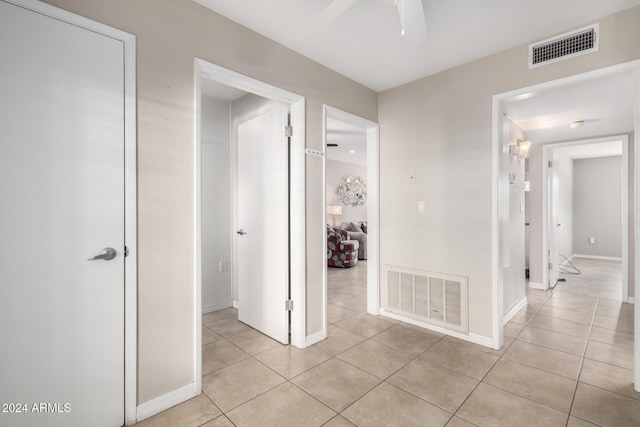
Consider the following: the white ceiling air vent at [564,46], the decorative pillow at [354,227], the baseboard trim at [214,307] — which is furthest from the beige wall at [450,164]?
the decorative pillow at [354,227]

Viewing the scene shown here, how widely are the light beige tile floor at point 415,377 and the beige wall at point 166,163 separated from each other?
1.23ft

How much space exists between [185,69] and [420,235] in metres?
2.45

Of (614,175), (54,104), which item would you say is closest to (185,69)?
(54,104)

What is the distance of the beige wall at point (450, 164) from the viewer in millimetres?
2481

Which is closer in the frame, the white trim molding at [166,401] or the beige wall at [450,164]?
the white trim molding at [166,401]

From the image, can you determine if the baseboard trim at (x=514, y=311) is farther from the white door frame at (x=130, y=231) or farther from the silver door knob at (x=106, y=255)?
the silver door knob at (x=106, y=255)

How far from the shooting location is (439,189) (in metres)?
2.81

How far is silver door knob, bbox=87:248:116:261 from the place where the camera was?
150 centimetres

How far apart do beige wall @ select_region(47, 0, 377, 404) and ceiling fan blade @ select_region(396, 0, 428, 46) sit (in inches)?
46.7

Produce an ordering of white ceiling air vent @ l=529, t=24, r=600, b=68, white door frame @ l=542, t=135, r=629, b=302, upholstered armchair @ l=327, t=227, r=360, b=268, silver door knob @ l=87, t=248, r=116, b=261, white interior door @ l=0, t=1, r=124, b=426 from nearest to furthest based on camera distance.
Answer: white interior door @ l=0, t=1, r=124, b=426, silver door knob @ l=87, t=248, r=116, b=261, white ceiling air vent @ l=529, t=24, r=600, b=68, white door frame @ l=542, t=135, r=629, b=302, upholstered armchair @ l=327, t=227, r=360, b=268

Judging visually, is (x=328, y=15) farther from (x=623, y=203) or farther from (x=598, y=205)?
(x=598, y=205)

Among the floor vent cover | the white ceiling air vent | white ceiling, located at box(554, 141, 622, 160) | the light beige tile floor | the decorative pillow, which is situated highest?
white ceiling, located at box(554, 141, 622, 160)

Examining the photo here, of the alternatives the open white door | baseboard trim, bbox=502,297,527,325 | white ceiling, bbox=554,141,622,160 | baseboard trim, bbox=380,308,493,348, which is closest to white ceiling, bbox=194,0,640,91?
baseboard trim, bbox=380,308,493,348

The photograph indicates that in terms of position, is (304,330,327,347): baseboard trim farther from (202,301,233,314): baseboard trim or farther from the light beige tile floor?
(202,301,233,314): baseboard trim
